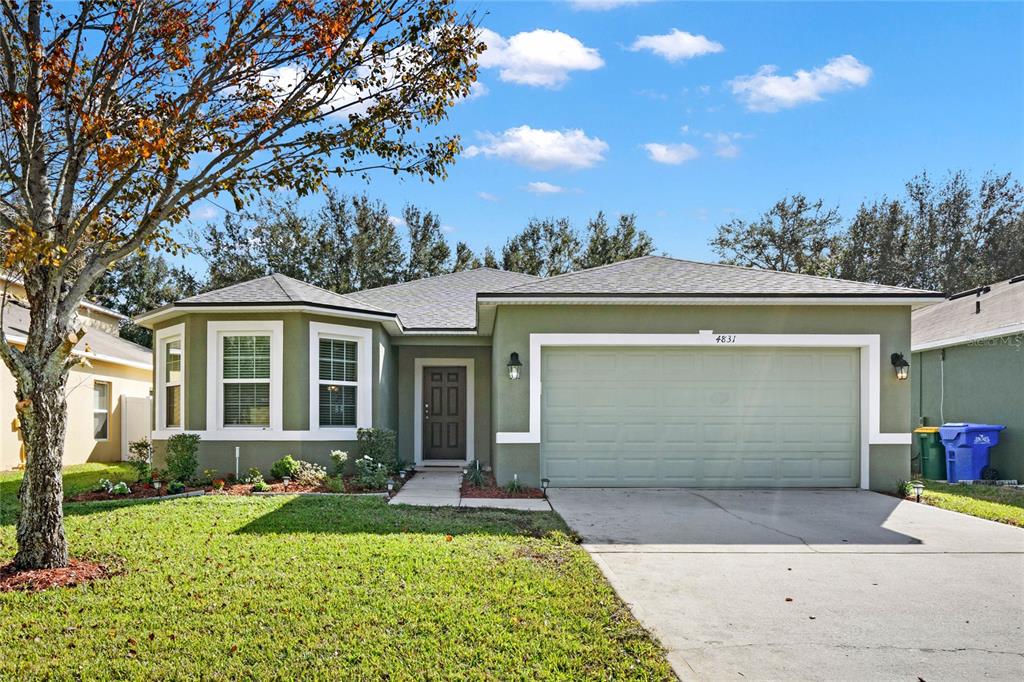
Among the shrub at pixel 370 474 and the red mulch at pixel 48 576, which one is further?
the shrub at pixel 370 474

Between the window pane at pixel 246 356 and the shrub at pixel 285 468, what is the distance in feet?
4.95

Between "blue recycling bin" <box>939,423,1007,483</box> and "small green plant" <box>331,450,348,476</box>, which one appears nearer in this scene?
"small green plant" <box>331,450,348,476</box>

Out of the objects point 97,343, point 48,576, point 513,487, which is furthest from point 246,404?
point 97,343

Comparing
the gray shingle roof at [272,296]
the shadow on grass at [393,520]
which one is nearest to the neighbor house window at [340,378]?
the gray shingle roof at [272,296]

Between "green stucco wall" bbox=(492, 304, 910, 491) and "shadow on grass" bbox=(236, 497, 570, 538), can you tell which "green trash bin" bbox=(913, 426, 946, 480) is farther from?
"shadow on grass" bbox=(236, 497, 570, 538)

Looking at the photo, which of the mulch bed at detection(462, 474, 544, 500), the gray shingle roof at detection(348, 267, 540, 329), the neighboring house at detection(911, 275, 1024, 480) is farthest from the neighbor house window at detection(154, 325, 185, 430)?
the neighboring house at detection(911, 275, 1024, 480)

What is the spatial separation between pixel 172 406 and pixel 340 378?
2959 mm

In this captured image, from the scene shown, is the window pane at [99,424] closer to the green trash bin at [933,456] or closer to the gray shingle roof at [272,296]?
the gray shingle roof at [272,296]

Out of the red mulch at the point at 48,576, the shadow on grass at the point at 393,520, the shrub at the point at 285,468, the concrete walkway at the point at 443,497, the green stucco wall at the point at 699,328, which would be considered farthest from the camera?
the shrub at the point at 285,468

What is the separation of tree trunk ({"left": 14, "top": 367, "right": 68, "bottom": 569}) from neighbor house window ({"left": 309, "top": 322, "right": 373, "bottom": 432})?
5.69 m

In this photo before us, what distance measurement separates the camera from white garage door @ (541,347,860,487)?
35.2 feet

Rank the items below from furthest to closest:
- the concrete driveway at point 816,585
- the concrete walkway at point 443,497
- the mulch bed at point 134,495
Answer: the mulch bed at point 134,495, the concrete walkway at point 443,497, the concrete driveway at point 816,585

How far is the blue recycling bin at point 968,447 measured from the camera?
1255 cm

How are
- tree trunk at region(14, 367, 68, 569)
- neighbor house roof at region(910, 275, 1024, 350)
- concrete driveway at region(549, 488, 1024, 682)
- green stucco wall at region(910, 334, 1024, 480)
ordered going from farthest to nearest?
neighbor house roof at region(910, 275, 1024, 350) < green stucco wall at region(910, 334, 1024, 480) < tree trunk at region(14, 367, 68, 569) < concrete driveway at region(549, 488, 1024, 682)
